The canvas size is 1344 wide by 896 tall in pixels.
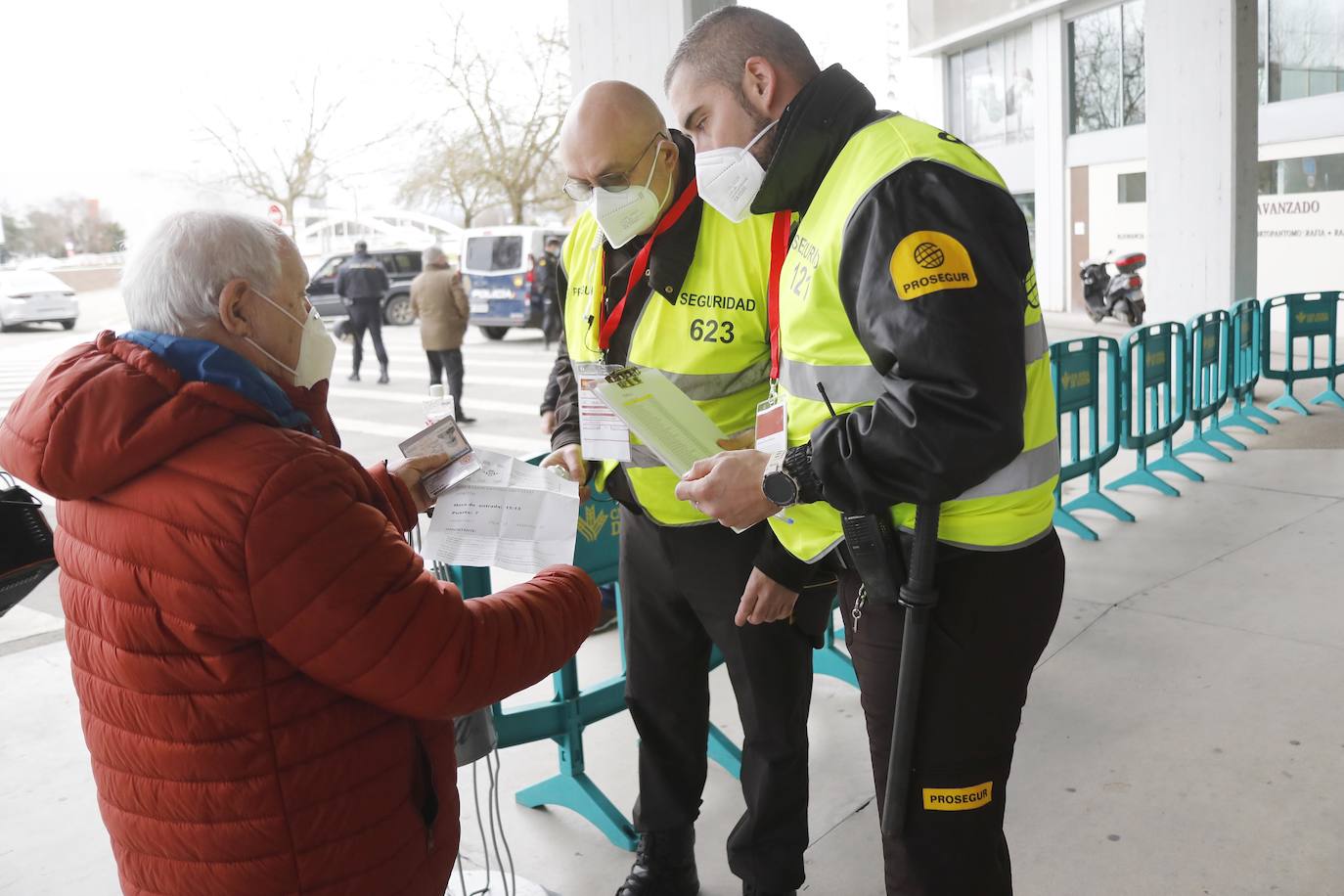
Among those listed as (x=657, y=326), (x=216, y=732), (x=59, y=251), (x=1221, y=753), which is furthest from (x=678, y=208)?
(x=59, y=251)

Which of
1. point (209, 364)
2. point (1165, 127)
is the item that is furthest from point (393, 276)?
point (209, 364)

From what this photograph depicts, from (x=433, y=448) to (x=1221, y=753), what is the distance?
2753 mm

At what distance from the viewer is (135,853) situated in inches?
62.1

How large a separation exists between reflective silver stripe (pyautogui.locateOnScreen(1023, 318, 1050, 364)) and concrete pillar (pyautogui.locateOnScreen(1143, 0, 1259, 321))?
9.75 meters

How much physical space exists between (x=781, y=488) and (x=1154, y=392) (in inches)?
239

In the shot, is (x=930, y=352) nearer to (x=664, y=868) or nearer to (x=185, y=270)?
(x=185, y=270)

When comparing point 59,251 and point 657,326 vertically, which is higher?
point 59,251

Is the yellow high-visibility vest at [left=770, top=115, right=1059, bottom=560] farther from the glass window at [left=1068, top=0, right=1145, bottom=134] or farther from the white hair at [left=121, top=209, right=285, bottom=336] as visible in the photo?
the glass window at [left=1068, top=0, right=1145, bottom=134]

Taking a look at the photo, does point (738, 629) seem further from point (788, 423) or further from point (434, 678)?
point (434, 678)

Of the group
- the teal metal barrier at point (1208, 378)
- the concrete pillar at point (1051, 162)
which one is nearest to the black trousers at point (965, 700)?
the teal metal barrier at point (1208, 378)

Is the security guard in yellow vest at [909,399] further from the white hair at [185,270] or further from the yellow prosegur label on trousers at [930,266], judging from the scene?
the white hair at [185,270]

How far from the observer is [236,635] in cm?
143

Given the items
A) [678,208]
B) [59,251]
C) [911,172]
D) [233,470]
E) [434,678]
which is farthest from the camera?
[59,251]

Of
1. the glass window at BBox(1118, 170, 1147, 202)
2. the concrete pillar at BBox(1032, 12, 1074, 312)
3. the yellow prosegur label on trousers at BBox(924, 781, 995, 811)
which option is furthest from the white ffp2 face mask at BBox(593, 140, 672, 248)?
the concrete pillar at BBox(1032, 12, 1074, 312)
